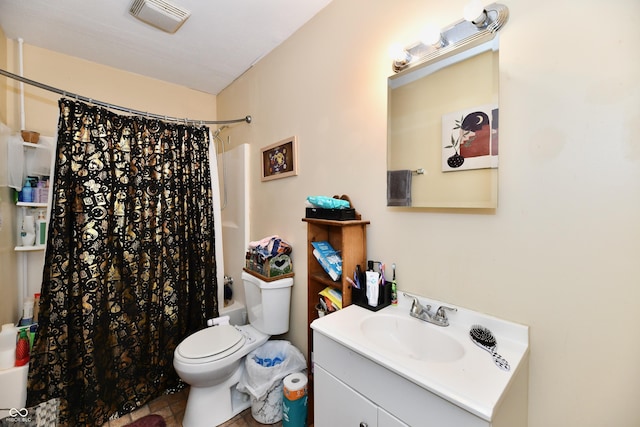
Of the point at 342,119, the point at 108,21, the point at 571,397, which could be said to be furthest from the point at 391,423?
the point at 108,21

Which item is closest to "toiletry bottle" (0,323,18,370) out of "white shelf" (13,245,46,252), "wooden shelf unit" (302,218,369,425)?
"white shelf" (13,245,46,252)

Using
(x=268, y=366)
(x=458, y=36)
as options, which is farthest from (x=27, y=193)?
(x=458, y=36)

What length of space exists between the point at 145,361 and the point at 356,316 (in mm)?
1622

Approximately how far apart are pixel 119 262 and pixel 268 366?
46.3 inches

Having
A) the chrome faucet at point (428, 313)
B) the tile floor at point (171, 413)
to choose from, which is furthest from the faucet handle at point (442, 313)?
the tile floor at point (171, 413)

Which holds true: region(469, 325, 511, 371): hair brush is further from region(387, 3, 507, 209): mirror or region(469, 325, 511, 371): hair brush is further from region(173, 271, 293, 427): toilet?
region(173, 271, 293, 427): toilet

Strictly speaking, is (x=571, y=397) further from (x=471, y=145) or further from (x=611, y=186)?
(x=471, y=145)

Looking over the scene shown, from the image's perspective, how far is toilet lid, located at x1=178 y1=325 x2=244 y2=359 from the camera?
4.80 ft

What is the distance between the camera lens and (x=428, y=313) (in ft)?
3.59

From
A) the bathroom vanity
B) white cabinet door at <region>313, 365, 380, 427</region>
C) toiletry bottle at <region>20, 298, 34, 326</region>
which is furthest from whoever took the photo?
toiletry bottle at <region>20, 298, 34, 326</region>

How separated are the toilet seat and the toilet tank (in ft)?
0.53

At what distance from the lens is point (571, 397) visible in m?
0.81

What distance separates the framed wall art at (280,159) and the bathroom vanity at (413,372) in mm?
1025

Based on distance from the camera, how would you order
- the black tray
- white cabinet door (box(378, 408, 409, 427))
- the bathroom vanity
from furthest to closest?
1. the black tray
2. white cabinet door (box(378, 408, 409, 427))
3. the bathroom vanity
